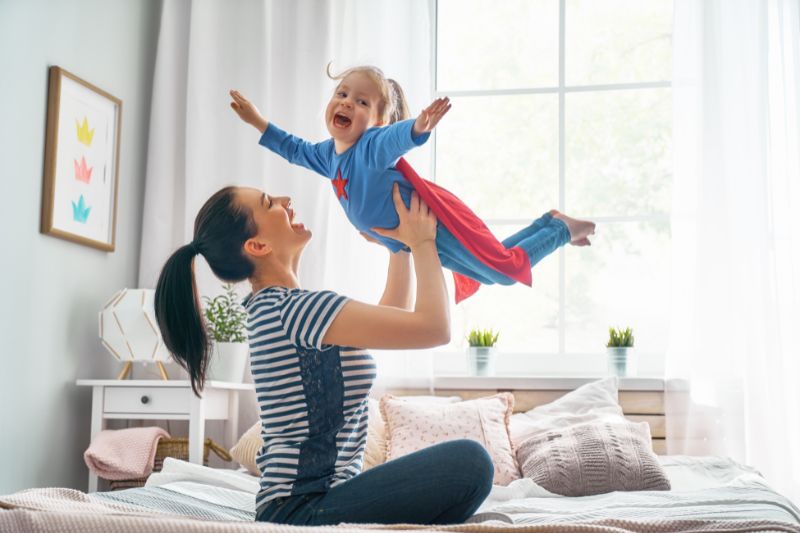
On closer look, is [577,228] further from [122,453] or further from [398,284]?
[122,453]

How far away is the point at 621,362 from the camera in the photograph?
3363 millimetres

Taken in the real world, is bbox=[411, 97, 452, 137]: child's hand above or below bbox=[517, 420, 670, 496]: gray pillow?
above

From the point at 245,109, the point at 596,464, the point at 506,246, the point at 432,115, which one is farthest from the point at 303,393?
the point at 596,464

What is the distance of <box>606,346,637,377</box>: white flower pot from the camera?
336 centimetres

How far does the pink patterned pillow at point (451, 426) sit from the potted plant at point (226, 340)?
703 mm

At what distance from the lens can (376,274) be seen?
3.53 metres

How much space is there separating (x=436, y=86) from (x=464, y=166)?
375mm

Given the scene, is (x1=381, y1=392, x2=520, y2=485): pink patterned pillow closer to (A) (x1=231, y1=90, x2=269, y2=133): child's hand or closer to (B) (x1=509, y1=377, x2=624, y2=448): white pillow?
(B) (x1=509, y1=377, x2=624, y2=448): white pillow

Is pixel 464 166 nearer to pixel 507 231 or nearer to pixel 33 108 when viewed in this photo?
pixel 507 231

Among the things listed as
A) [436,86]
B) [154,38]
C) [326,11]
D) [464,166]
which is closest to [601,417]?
[464,166]

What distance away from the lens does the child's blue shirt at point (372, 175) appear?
1864 mm

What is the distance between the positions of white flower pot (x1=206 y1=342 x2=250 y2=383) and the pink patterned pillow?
696 millimetres

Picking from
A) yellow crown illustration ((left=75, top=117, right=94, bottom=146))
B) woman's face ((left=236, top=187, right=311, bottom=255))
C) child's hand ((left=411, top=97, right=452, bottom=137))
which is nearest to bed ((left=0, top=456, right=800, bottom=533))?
woman's face ((left=236, top=187, right=311, bottom=255))

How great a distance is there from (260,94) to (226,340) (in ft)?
3.35
